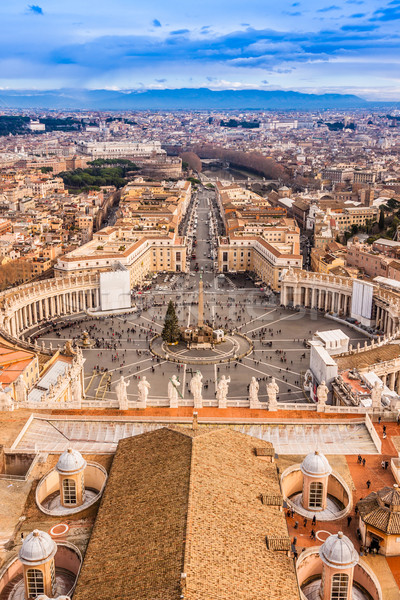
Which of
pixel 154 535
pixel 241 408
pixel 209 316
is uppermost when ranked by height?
pixel 154 535

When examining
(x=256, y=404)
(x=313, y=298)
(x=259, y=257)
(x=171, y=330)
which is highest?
(x=256, y=404)

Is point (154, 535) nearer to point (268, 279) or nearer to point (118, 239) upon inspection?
point (268, 279)

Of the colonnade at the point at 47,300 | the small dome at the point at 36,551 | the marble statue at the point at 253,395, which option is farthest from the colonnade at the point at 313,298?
the small dome at the point at 36,551

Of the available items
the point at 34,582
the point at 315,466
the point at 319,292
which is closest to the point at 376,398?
the point at 315,466

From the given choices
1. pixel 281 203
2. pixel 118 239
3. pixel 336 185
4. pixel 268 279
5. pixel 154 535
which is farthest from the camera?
pixel 336 185

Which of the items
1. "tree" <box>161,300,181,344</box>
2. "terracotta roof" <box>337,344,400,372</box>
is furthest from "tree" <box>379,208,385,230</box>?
"terracotta roof" <box>337,344,400,372</box>

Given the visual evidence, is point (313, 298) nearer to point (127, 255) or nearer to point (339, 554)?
point (127, 255)

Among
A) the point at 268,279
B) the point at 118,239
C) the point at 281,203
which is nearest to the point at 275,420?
the point at 268,279
